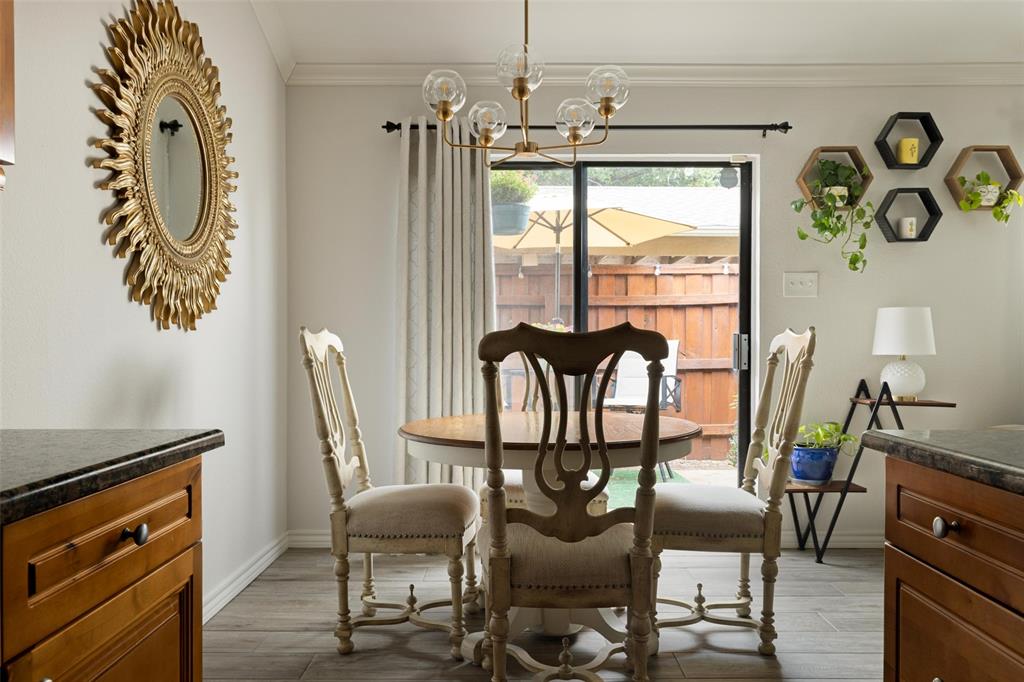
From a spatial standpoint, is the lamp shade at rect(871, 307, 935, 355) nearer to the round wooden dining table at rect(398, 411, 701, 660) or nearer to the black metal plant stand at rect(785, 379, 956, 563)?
the black metal plant stand at rect(785, 379, 956, 563)

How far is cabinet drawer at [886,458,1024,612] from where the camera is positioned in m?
1.08

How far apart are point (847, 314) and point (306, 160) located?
2993 mm

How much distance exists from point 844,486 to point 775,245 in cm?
128

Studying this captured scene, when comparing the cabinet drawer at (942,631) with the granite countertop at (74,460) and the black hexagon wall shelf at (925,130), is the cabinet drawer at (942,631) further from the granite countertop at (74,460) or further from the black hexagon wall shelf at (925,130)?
the black hexagon wall shelf at (925,130)

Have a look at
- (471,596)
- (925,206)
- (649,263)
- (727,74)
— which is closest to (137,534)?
(471,596)

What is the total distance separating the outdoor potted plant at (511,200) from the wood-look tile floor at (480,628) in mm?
1825

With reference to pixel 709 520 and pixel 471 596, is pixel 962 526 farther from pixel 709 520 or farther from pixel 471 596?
pixel 471 596

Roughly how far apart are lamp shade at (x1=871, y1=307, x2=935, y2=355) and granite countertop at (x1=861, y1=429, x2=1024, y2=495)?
2.29 m

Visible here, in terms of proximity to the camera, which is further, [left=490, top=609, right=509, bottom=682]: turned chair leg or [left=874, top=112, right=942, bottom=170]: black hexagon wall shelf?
[left=874, top=112, right=942, bottom=170]: black hexagon wall shelf

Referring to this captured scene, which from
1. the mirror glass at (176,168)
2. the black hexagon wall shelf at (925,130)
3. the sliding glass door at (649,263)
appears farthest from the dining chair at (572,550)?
the black hexagon wall shelf at (925,130)

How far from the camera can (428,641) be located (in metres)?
2.61

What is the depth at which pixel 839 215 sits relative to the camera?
378 cm

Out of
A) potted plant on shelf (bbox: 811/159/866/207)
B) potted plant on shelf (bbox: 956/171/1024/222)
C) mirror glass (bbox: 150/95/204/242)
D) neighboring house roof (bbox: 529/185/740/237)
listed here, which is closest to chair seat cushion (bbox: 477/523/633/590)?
mirror glass (bbox: 150/95/204/242)

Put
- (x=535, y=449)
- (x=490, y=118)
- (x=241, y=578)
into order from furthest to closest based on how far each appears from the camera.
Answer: (x=241, y=578) → (x=490, y=118) → (x=535, y=449)
